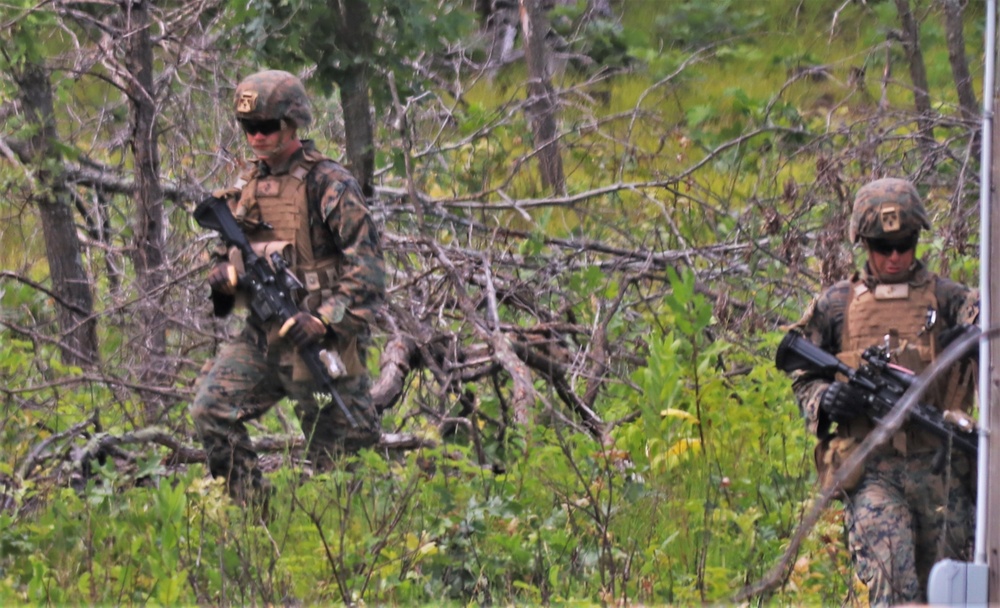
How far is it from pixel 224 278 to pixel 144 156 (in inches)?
86.6

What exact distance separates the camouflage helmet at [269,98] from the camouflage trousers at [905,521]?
2.74m

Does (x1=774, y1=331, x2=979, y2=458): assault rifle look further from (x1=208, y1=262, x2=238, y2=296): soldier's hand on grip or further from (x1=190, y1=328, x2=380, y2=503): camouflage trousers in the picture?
(x1=208, y1=262, x2=238, y2=296): soldier's hand on grip

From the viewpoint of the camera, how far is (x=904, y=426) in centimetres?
434

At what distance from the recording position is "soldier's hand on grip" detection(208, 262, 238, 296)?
5.56 metres

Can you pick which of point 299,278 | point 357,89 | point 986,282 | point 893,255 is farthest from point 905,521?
point 357,89

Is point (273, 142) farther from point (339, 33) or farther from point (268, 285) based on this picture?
point (339, 33)

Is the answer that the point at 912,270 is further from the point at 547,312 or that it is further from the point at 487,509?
the point at 547,312

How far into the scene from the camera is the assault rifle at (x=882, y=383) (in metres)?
4.23

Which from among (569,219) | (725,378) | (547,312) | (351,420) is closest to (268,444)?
(351,420)

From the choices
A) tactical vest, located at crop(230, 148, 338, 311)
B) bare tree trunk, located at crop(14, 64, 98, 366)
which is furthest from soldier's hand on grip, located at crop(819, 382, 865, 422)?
bare tree trunk, located at crop(14, 64, 98, 366)

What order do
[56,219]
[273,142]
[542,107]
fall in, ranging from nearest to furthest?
[273,142]
[56,219]
[542,107]

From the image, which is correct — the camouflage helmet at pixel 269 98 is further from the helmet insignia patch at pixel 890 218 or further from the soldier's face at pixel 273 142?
the helmet insignia patch at pixel 890 218

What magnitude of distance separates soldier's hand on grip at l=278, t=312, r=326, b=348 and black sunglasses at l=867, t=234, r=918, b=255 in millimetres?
2265

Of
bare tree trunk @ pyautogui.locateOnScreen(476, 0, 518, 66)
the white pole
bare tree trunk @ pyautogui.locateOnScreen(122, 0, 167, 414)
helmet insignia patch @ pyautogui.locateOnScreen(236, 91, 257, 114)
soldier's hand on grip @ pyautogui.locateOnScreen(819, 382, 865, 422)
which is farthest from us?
bare tree trunk @ pyautogui.locateOnScreen(476, 0, 518, 66)
